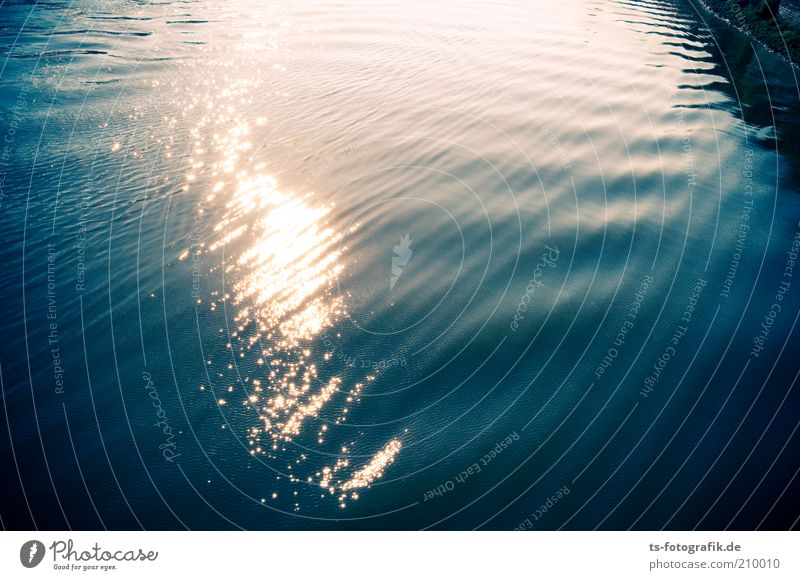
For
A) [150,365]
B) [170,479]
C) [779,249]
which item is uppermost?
[779,249]

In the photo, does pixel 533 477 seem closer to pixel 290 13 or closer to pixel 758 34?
pixel 290 13

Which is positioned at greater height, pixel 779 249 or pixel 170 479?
pixel 779 249

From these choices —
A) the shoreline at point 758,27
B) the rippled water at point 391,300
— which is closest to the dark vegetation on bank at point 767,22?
the shoreline at point 758,27

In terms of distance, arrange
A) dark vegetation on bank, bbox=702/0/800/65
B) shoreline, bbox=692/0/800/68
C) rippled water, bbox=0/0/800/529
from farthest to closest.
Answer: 1. dark vegetation on bank, bbox=702/0/800/65
2. shoreline, bbox=692/0/800/68
3. rippled water, bbox=0/0/800/529

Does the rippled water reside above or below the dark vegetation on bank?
below

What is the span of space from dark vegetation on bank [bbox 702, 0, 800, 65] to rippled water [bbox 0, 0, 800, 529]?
28.9 feet

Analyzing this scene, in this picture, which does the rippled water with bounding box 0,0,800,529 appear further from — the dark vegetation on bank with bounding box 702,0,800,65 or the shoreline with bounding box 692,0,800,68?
the dark vegetation on bank with bounding box 702,0,800,65

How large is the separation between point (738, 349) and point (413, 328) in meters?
7.98

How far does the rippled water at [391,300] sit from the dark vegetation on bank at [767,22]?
8.80 m

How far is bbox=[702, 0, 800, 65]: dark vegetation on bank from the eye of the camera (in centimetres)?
3091

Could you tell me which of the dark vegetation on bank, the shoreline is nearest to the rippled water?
the shoreline

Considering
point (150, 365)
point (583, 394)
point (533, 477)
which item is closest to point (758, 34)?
point (583, 394)
